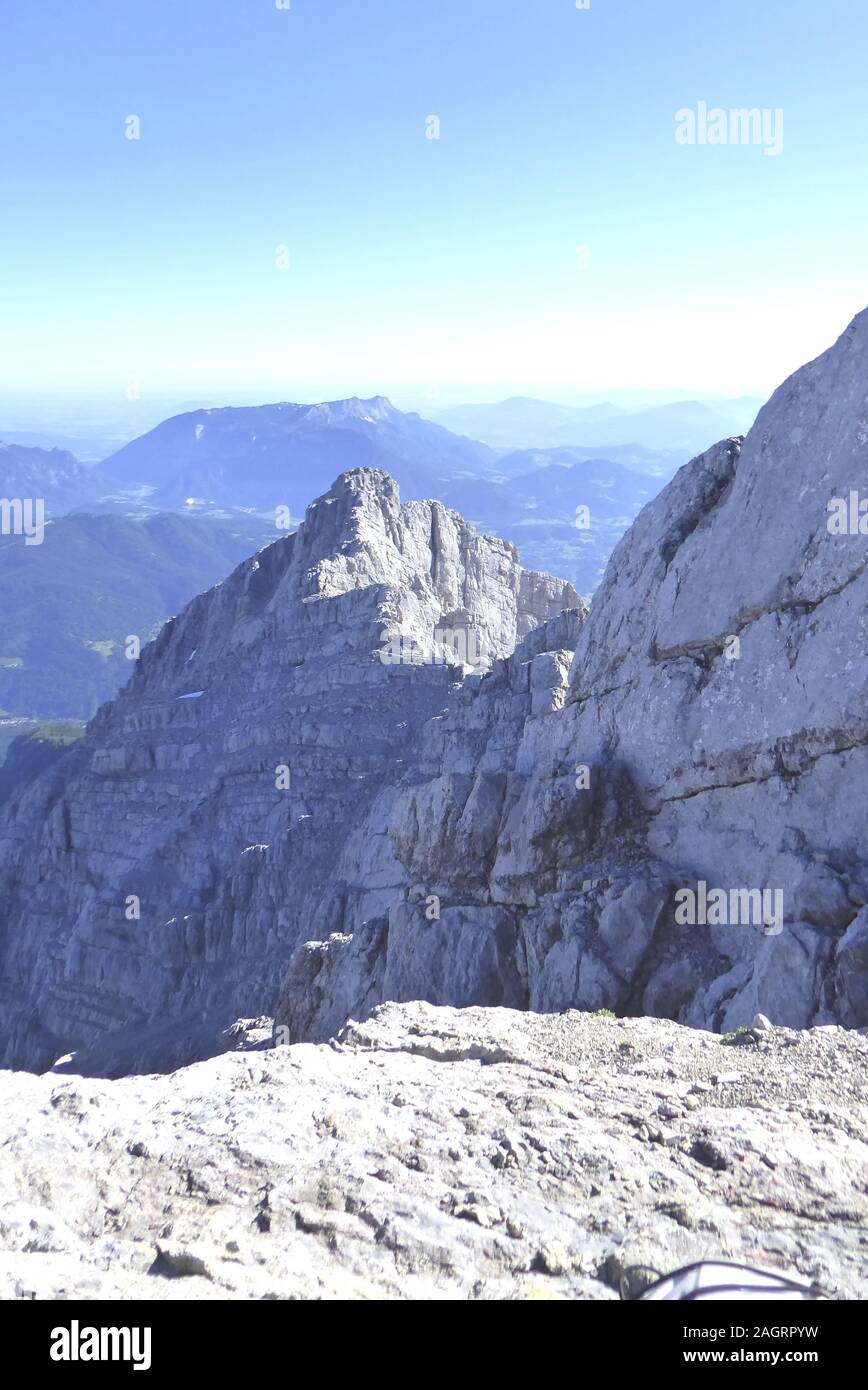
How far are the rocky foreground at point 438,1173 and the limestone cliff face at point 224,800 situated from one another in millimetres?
27649

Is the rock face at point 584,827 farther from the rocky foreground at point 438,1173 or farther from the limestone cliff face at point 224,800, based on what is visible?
the rocky foreground at point 438,1173

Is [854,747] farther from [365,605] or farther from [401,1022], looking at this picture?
[365,605]

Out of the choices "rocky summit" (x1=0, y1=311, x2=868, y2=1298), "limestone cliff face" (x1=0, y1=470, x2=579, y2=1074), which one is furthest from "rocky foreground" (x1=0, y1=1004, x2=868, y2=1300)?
"limestone cliff face" (x1=0, y1=470, x2=579, y2=1074)

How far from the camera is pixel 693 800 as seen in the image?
84.1 feet

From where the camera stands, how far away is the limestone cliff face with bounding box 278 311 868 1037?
21.8 metres

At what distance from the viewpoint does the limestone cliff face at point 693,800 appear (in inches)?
857

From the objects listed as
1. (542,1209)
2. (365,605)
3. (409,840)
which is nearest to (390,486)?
→ (365,605)

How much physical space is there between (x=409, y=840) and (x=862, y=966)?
15.7m

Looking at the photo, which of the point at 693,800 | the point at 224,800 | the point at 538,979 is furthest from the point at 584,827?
the point at 224,800

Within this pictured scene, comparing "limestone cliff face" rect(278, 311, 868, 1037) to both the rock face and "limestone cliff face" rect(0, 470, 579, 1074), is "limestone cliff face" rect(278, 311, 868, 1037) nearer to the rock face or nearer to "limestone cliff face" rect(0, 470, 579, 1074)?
A: the rock face

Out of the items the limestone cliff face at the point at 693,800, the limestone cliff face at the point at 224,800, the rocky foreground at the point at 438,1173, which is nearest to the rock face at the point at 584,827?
the limestone cliff face at the point at 693,800

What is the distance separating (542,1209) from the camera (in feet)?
Result: 38.8

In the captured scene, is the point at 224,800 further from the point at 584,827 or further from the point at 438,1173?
A: the point at 438,1173

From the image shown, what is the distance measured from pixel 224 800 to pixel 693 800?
3838cm
